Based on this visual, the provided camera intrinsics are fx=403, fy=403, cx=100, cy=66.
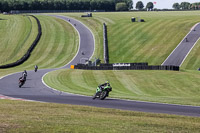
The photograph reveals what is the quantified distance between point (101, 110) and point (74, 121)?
515 cm

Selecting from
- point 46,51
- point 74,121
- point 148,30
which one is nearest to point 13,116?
point 74,121

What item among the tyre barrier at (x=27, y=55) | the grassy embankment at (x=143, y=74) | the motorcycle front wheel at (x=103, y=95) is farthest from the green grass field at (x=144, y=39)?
the motorcycle front wheel at (x=103, y=95)

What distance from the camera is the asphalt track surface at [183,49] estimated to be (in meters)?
76.7

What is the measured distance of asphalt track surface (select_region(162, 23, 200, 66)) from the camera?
76.7m

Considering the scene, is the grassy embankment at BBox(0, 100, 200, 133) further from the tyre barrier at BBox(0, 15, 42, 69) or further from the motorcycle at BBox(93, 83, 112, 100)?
the tyre barrier at BBox(0, 15, 42, 69)

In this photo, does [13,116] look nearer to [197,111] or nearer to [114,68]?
[197,111]

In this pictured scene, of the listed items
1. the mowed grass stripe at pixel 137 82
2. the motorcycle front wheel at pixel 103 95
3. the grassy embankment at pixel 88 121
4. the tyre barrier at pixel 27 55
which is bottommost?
Answer: the tyre barrier at pixel 27 55

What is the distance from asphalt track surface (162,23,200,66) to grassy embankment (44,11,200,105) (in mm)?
1349

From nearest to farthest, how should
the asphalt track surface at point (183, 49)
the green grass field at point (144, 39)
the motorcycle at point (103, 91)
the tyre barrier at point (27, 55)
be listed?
the motorcycle at point (103, 91) < the tyre barrier at point (27, 55) < the asphalt track surface at point (183, 49) < the green grass field at point (144, 39)

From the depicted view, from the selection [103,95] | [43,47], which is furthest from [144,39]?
[103,95]

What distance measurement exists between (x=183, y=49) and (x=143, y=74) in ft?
104

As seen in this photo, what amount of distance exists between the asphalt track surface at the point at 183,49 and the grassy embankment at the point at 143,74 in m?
1.35

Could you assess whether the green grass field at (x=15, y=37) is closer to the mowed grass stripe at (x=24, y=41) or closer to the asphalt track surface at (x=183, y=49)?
the mowed grass stripe at (x=24, y=41)

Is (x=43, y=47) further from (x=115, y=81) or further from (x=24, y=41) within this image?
(x=115, y=81)
